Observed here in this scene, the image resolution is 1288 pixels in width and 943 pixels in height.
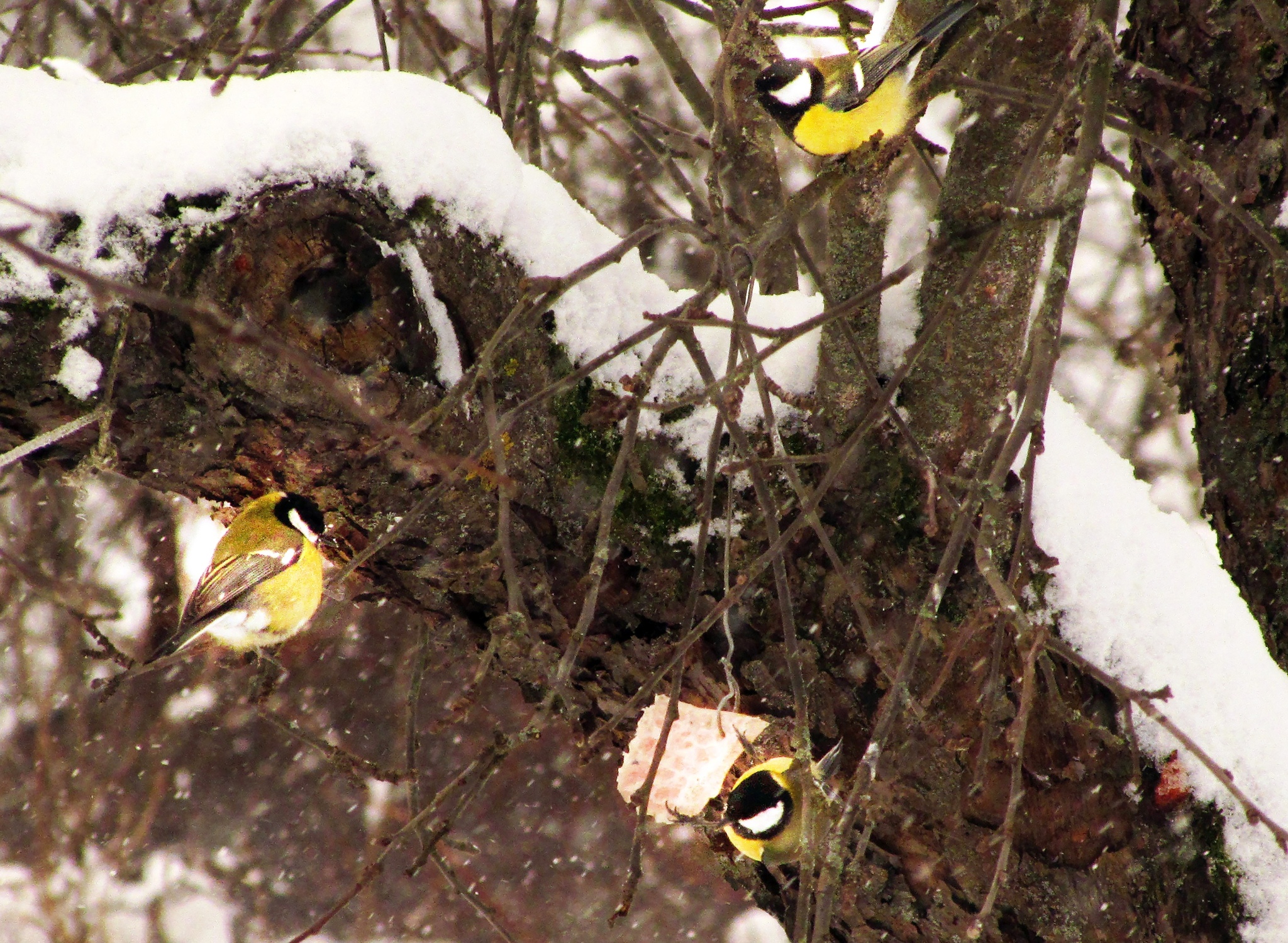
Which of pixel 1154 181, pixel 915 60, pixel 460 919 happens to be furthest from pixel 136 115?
pixel 460 919

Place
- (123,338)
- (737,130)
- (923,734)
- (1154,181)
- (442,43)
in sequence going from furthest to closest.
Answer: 1. (442,43)
2. (737,130)
3. (1154,181)
4. (923,734)
5. (123,338)

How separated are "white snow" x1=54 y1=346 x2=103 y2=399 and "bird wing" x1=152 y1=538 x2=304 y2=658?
60 centimetres

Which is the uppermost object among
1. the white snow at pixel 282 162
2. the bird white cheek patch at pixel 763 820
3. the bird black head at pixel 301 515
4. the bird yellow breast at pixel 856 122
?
the bird yellow breast at pixel 856 122

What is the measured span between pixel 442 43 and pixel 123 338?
66.0 inches

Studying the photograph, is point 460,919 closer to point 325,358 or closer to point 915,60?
point 325,358

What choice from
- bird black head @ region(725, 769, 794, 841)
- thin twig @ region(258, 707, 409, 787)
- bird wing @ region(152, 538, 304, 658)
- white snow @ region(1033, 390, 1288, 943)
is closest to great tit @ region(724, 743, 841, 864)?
bird black head @ region(725, 769, 794, 841)

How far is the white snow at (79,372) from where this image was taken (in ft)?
4.25

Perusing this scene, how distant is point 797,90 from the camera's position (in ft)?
5.37

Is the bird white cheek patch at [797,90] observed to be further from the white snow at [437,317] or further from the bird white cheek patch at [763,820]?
the bird white cheek patch at [763,820]

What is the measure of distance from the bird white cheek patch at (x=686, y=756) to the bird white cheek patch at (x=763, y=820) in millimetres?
114

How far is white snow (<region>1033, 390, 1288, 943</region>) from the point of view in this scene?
60.6 inches

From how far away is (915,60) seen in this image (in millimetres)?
1545

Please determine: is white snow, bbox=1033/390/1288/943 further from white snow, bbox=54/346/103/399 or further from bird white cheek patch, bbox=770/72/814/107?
white snow, bbox=54/346/103/399

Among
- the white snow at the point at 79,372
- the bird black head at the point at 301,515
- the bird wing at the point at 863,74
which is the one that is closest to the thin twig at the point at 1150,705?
the bird wing at the point at 863,74
